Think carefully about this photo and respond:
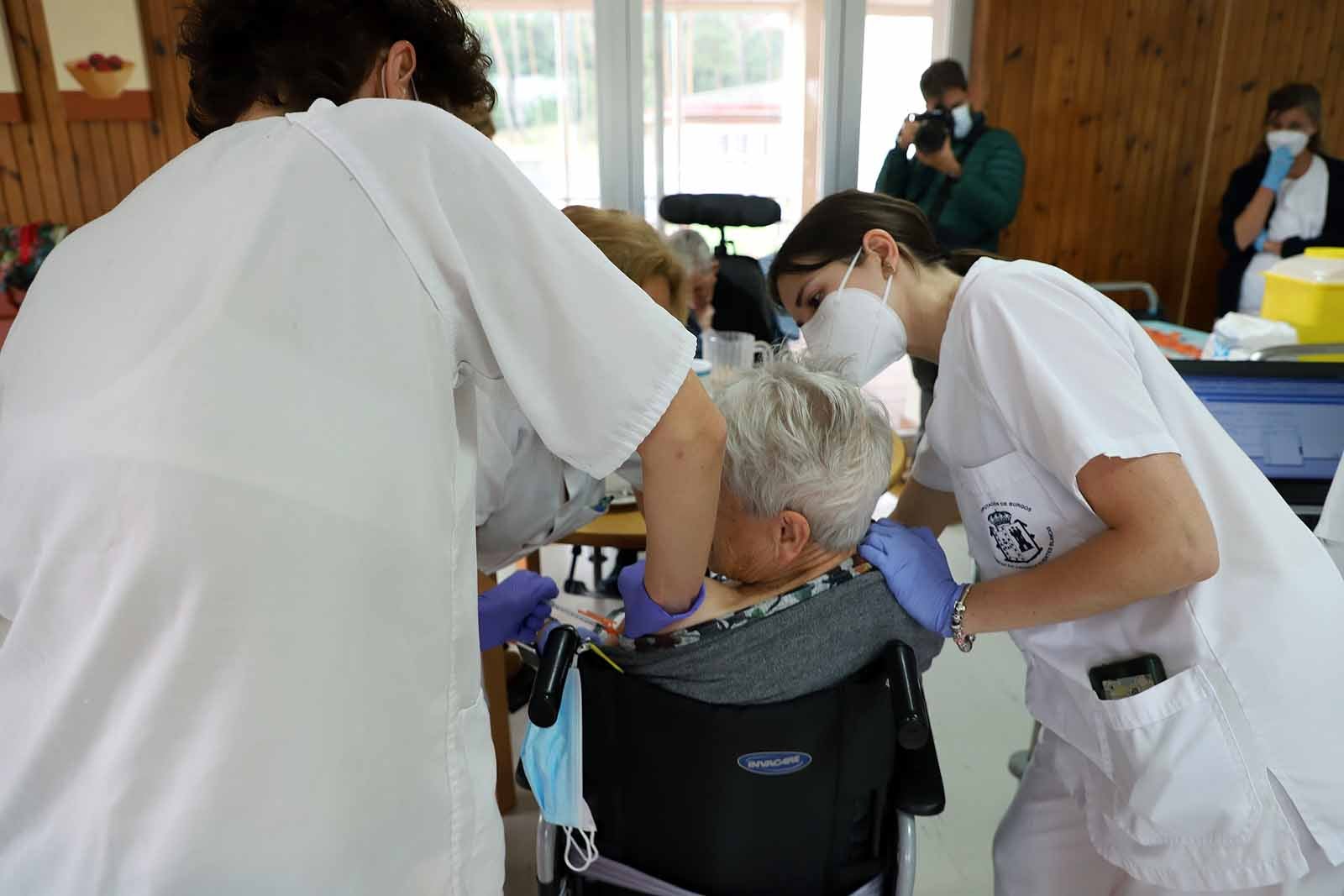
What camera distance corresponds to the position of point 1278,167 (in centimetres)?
438

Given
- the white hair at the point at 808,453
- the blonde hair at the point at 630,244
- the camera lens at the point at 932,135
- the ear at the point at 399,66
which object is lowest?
the white hair at the point at 808,453

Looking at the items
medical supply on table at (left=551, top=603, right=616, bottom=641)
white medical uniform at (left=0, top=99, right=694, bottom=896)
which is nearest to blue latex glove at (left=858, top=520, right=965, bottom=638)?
medical supply on table at (left=551, top=603, right=616, bottom=641)

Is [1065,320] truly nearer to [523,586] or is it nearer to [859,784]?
[859,784]

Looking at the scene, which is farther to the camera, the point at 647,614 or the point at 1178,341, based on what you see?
the point at 1178,341

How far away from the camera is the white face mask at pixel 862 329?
1.22 m

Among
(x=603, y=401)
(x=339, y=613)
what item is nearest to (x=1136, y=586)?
(x=603, y=401)

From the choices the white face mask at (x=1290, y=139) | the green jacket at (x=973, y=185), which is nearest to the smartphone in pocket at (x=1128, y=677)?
the green jacket at (x=973, y=185)

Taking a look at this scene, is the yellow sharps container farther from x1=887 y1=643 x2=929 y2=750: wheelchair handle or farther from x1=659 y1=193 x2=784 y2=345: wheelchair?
x1=887 y1=643 x2=929 y2=750: wheelchair handle

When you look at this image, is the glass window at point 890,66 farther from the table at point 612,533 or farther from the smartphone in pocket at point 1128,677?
the smartphone in pocket at point 1128,677

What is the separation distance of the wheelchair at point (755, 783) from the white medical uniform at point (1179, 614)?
0.76 ft

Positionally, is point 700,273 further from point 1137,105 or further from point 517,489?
point 1137,105

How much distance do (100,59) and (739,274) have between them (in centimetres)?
313

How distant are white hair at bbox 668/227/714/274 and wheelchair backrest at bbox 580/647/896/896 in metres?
2.25

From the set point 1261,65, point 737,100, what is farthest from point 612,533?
point 1261,65
